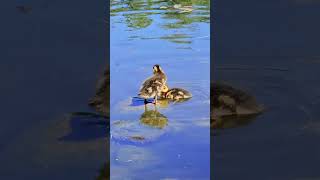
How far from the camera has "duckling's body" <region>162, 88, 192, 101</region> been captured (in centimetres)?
400

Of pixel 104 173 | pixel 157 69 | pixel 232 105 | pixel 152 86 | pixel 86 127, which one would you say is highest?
pixel 157 69

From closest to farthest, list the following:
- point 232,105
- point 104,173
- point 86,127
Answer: point 104,173
point 86,127
point 232,105

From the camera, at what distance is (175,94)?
13.2 ft

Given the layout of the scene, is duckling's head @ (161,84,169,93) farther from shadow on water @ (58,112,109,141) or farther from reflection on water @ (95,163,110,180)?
reflection on water @ (95,163,110,180)

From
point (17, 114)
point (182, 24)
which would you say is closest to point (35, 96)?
point (17, 114)

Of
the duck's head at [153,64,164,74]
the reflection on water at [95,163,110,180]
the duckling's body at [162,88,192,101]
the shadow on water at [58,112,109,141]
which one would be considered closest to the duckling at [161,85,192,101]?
the duckling's body at [162,88,192,101]

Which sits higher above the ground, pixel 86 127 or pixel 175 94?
pixel 175 94

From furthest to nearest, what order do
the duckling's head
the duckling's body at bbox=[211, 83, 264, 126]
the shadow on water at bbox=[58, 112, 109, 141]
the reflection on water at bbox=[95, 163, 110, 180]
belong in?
the duckling's head
the duckling's body at bbox=[211, 83, 264, 126]
the shadow on water at bbox=[58, 112, 109, 141]
the reflection on water at bbox=[95, 163, 110, 180]

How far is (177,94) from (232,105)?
364 millimetres

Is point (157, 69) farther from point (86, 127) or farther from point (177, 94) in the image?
point (86, 127)

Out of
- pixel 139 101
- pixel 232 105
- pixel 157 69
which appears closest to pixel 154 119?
pixel 139 101

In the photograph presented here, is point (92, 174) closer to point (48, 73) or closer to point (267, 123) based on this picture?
point (48, 73)

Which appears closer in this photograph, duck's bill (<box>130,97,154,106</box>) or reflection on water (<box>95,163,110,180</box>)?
reflection on water (<box>95,163,110,180</box>)

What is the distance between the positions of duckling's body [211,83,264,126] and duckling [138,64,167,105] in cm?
34
